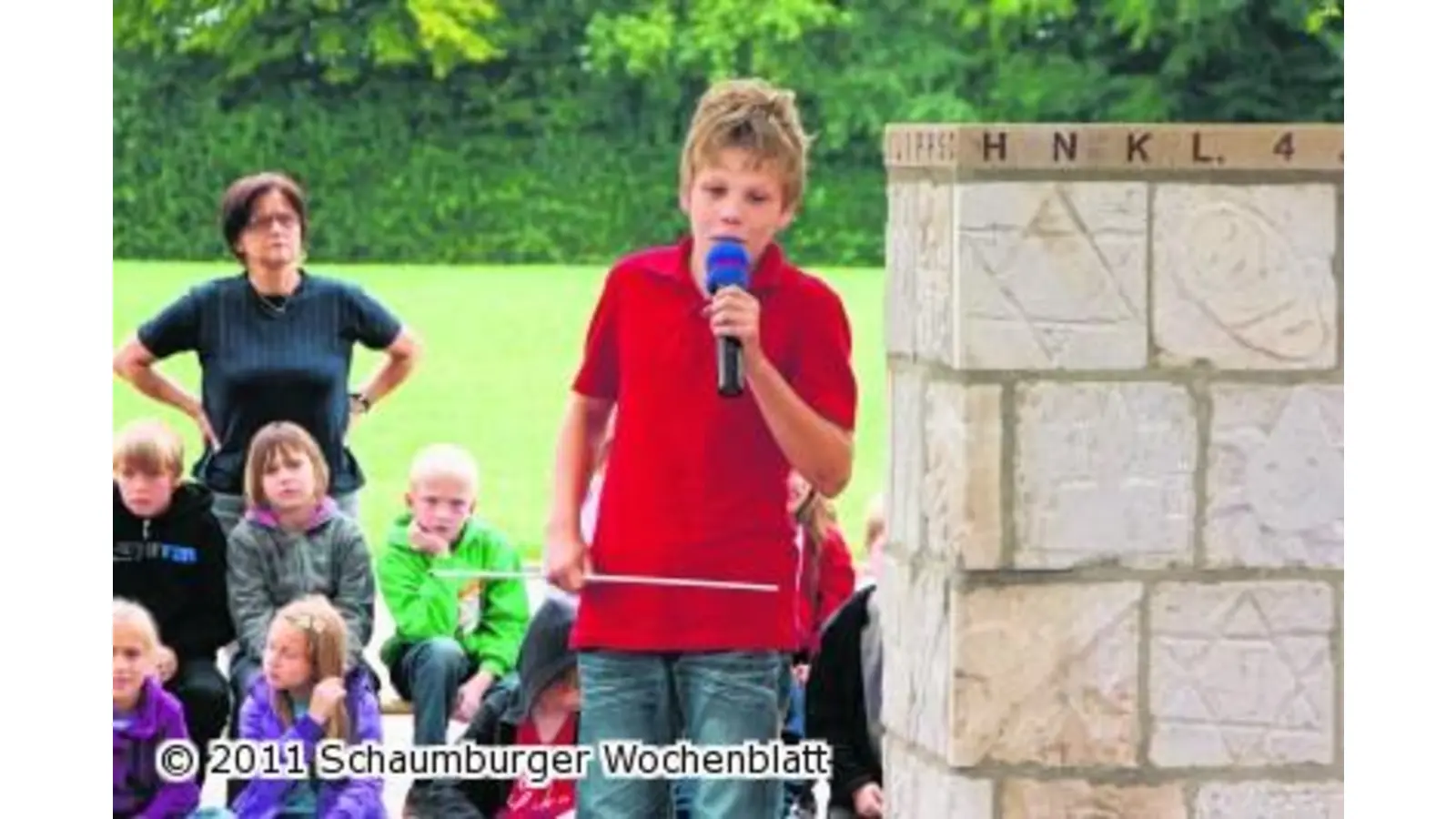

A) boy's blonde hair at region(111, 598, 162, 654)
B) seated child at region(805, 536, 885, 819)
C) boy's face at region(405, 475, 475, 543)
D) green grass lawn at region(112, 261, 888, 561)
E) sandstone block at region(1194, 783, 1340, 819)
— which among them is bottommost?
sandstone block at region(1194, 783, 1340, 819)

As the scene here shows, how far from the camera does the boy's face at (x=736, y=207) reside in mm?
9125

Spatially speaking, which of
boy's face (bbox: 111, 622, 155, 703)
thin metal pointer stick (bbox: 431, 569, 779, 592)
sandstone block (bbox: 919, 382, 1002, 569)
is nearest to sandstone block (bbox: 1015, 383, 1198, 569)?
sandstone block (bbox: 919, 382, 1002, 569)

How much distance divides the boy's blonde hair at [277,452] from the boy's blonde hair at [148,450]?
123mm

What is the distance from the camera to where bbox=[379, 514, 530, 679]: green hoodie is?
31.1 feet

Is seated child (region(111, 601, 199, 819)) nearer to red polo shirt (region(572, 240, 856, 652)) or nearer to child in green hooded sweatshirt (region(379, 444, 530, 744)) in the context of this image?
child in green hooded sweatshirt (region(379, 444, 530, 744))

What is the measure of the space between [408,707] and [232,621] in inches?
12.9

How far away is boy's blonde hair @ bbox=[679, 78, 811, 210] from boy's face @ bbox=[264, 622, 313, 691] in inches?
40.4

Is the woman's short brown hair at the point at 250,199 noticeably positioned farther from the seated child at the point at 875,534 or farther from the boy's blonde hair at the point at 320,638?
the seated child at the point at 875,534

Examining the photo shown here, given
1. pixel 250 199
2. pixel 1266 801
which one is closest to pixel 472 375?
pixel 250 199

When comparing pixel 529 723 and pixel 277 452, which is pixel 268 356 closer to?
pixel 277 452

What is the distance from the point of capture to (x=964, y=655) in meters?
8.73

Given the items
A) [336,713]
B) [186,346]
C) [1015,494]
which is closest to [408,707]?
[336,713]

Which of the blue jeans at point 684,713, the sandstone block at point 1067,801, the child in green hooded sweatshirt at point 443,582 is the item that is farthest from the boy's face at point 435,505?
the sandstone block at point 1067,801
